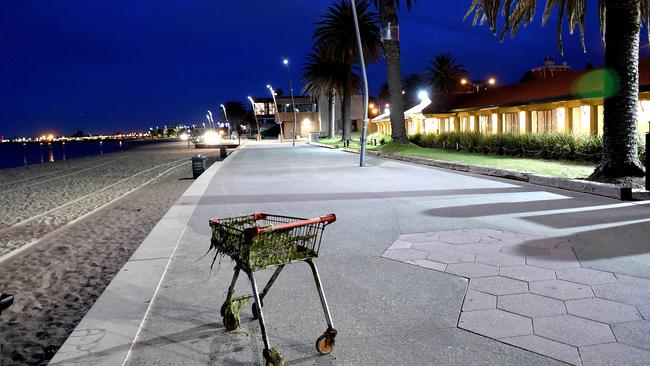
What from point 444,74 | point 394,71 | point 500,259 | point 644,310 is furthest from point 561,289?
point 444,74

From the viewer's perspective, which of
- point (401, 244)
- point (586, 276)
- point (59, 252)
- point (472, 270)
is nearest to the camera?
point (586, 276)

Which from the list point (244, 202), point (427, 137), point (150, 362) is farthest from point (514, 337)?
point (427, 137)

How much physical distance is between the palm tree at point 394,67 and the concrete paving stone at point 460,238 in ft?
85.5

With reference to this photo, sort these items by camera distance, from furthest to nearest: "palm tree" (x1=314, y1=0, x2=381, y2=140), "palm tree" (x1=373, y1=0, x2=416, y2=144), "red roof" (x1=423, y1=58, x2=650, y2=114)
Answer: "palm tree" (x1=314, y1=0, x2=381, y2=140) → "palm tree" (x1=373, y1=0, x2=416, y2=144) → "red roof" (x1=423, y1=58, x2=650, y2=114)

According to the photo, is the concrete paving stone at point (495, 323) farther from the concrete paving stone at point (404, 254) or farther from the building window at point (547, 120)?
the building window at point (547, 120)

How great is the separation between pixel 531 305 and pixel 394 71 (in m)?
29.8

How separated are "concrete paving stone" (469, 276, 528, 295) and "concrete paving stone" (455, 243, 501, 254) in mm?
1217

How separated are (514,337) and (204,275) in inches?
137

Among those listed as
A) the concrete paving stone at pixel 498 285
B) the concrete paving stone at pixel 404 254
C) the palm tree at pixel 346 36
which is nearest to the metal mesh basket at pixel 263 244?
the concrete paving stone at pixel 498 285

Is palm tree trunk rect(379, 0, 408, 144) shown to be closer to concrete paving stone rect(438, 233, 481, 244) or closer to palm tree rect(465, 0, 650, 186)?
palm tree rect(465, 0, 650, 186)

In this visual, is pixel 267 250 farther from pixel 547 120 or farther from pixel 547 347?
pixel 547 120

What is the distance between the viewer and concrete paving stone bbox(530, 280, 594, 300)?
17.0 ft

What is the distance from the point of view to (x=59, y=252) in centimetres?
862

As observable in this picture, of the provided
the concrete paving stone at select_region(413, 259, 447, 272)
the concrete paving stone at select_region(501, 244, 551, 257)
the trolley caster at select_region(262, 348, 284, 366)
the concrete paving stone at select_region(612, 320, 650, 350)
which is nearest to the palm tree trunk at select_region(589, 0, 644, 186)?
the concrete paving stone at select_region(501, 244, 551, 257)
